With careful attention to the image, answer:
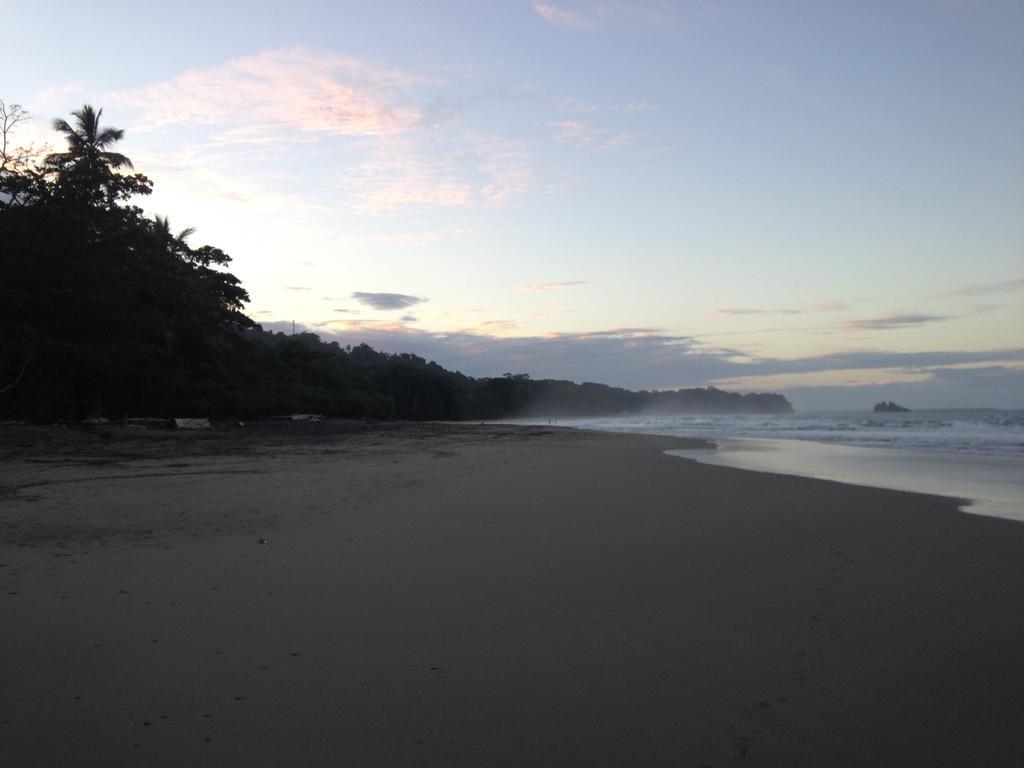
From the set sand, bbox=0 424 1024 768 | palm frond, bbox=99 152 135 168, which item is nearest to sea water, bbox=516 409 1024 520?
sand, bbox=0 424 1024 768

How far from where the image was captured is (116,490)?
28.0 ft

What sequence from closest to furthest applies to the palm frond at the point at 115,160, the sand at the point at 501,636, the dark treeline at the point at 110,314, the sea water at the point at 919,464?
the sand at the point at 501,636 → the sea water at the point at 919,464 → the dark treeline at the point at 110,314 → the palm frond at the point at 115,160

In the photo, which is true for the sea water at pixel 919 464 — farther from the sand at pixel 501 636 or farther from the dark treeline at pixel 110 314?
the dark treeline at pixel 110 314

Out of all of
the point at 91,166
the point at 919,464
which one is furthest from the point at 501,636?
the point at 91,166

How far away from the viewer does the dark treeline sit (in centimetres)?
2077

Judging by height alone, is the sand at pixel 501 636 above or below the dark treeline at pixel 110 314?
below

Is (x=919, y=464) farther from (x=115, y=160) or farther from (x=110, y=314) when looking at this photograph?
(x=115, y=160)

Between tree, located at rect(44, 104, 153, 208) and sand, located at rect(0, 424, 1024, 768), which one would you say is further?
tree, located at rect(44, 104, 153, 208)

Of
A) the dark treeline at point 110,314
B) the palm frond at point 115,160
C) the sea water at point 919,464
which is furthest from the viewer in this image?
the palm frond at point 115,160

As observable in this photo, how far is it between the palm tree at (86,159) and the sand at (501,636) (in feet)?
76.2

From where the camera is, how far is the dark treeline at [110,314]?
818 inches

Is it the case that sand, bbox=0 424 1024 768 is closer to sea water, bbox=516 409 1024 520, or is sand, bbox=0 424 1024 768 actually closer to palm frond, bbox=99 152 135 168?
sea water, bbox=516 409 1024 520

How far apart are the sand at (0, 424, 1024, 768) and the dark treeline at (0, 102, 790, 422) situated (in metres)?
16.6

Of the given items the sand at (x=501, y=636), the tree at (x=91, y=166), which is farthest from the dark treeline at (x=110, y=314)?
the sand at (x=501, y=636)
